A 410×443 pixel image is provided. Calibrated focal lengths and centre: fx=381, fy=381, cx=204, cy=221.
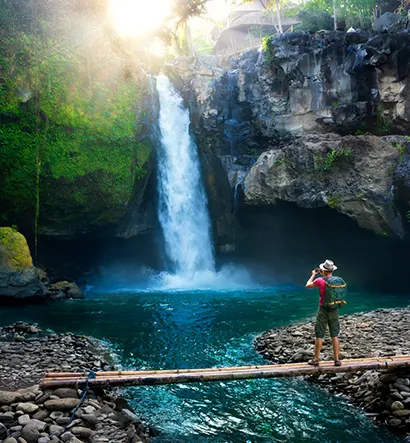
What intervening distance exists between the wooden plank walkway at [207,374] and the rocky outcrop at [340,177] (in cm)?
1482

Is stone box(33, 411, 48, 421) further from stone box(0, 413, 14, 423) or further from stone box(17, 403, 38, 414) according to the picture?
stone box(0, 413, 14, 423)

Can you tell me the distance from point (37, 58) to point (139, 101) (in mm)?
6369

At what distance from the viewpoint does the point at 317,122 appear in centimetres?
2341

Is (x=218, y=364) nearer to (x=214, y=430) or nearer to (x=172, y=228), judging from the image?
(x=214, y=430)

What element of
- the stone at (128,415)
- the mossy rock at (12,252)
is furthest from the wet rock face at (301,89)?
the stone at (128,415)

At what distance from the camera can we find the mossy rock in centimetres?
1734

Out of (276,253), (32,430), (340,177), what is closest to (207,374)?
(32,430)

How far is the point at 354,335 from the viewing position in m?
11.1

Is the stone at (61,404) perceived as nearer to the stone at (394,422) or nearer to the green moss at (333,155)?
the stone at (394,422)

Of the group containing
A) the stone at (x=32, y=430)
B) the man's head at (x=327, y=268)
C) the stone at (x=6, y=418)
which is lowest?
the stone at (x=32, y=430)

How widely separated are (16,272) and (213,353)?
36.1 feet

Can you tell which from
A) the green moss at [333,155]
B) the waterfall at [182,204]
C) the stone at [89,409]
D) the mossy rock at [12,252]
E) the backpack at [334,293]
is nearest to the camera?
the stone at [89,409]

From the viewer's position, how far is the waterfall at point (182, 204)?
85.2 feet

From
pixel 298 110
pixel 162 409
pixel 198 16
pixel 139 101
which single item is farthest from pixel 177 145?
pixel 162 409
